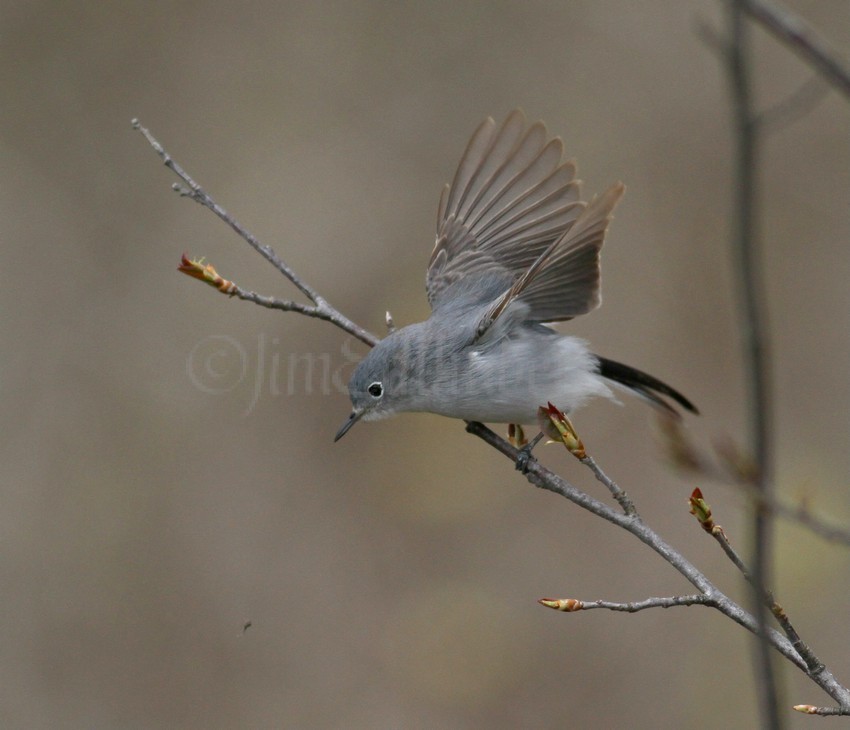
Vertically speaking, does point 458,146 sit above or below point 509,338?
above

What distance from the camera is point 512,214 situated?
402cm

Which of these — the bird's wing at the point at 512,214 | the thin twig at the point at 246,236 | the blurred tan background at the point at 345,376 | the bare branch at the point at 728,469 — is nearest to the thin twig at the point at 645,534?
the thin twig at the point at 246,236

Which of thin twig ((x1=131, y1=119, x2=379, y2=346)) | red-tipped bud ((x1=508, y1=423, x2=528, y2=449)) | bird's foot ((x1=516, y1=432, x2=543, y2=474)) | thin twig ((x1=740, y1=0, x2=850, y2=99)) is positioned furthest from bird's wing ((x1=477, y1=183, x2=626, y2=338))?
thin twig ((x1=740, y1=0, x2=850, y2=99))

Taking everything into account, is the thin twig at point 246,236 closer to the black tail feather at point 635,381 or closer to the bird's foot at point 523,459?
the bird's foot at point 523,459

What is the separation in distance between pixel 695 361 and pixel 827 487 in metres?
0.96

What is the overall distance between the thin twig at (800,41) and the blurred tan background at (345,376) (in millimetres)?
4028

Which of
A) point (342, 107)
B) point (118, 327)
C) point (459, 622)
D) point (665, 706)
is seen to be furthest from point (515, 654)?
point (342, 107)

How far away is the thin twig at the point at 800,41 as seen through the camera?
2.71 ft

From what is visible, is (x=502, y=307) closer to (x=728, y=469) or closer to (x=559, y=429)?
(x=559, y=429)

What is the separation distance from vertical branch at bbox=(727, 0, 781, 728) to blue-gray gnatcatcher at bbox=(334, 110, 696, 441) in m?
2.14

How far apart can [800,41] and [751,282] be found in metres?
0.21

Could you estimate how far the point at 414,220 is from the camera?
18.7ft

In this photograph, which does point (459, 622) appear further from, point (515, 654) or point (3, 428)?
point (3, 428)

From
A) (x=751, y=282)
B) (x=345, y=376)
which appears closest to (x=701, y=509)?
(x=751, y=282)
